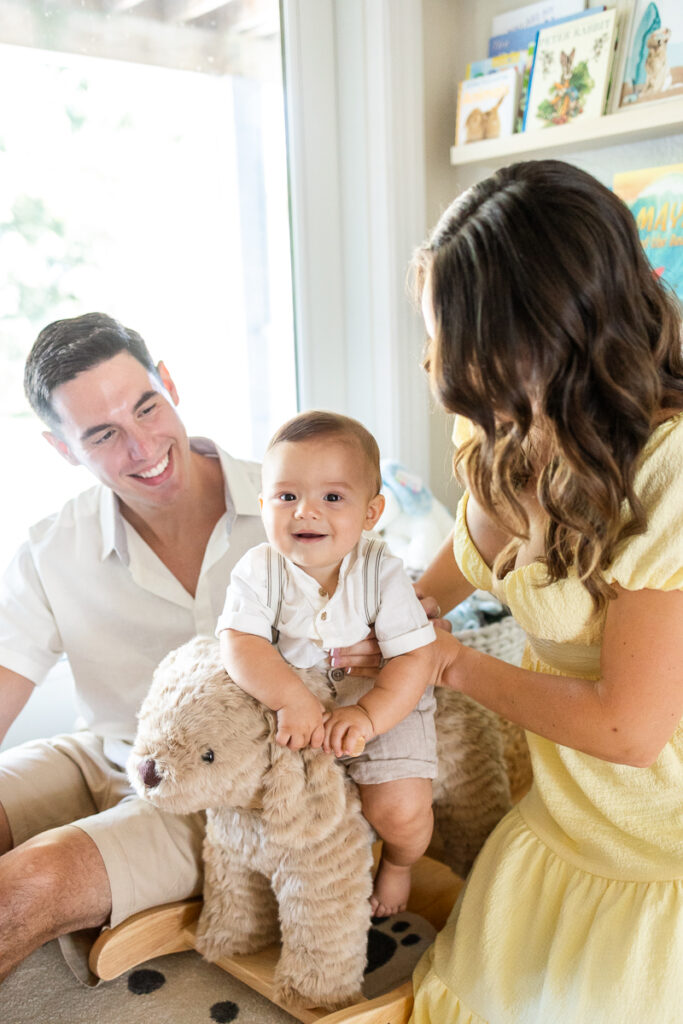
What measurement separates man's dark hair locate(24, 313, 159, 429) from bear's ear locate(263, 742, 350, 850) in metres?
0.68

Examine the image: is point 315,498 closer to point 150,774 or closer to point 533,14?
point 150,774

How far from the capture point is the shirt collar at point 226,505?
152cm

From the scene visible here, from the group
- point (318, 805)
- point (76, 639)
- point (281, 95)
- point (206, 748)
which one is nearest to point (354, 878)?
point (318, 805)

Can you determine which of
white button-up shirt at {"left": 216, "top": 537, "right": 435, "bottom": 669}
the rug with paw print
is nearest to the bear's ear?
white button-up shirt at {"left": 216, "top": 537, "right": 435, "bottom": 669}

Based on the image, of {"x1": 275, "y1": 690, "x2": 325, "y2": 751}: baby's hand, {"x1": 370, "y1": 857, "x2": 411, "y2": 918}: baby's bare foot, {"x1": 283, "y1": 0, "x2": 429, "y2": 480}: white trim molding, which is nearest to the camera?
{"x1": 275, "y1": 690, "x2": 325, "y2": 751}: baby's hand

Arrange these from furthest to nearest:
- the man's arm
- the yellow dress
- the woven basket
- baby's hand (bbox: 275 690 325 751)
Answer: the woven basket < the man's arm < baby's hand (bbox: 275 690 325 751) < the yellow dress

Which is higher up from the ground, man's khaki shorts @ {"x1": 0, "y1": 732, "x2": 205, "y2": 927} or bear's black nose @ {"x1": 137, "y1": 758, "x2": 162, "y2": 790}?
bear's black nose @ {"x1": 137, "y1": 758, "x2": 162, "y2": 790}

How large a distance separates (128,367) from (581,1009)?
3.57 ft

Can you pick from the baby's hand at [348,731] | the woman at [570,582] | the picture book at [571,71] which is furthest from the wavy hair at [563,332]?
the picture book at [571,71]

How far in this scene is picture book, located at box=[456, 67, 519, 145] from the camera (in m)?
2.00

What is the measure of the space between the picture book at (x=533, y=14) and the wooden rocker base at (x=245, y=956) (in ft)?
5.78

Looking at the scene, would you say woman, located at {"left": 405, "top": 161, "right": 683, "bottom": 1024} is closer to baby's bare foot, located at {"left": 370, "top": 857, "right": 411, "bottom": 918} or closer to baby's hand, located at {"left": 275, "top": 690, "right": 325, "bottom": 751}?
baby's bare foot, located at {"left": 370, "top": 857, "right": 411, "bottom": 918}

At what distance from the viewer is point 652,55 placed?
5.83 feet

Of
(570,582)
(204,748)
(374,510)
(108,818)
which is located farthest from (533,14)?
(108,818)
